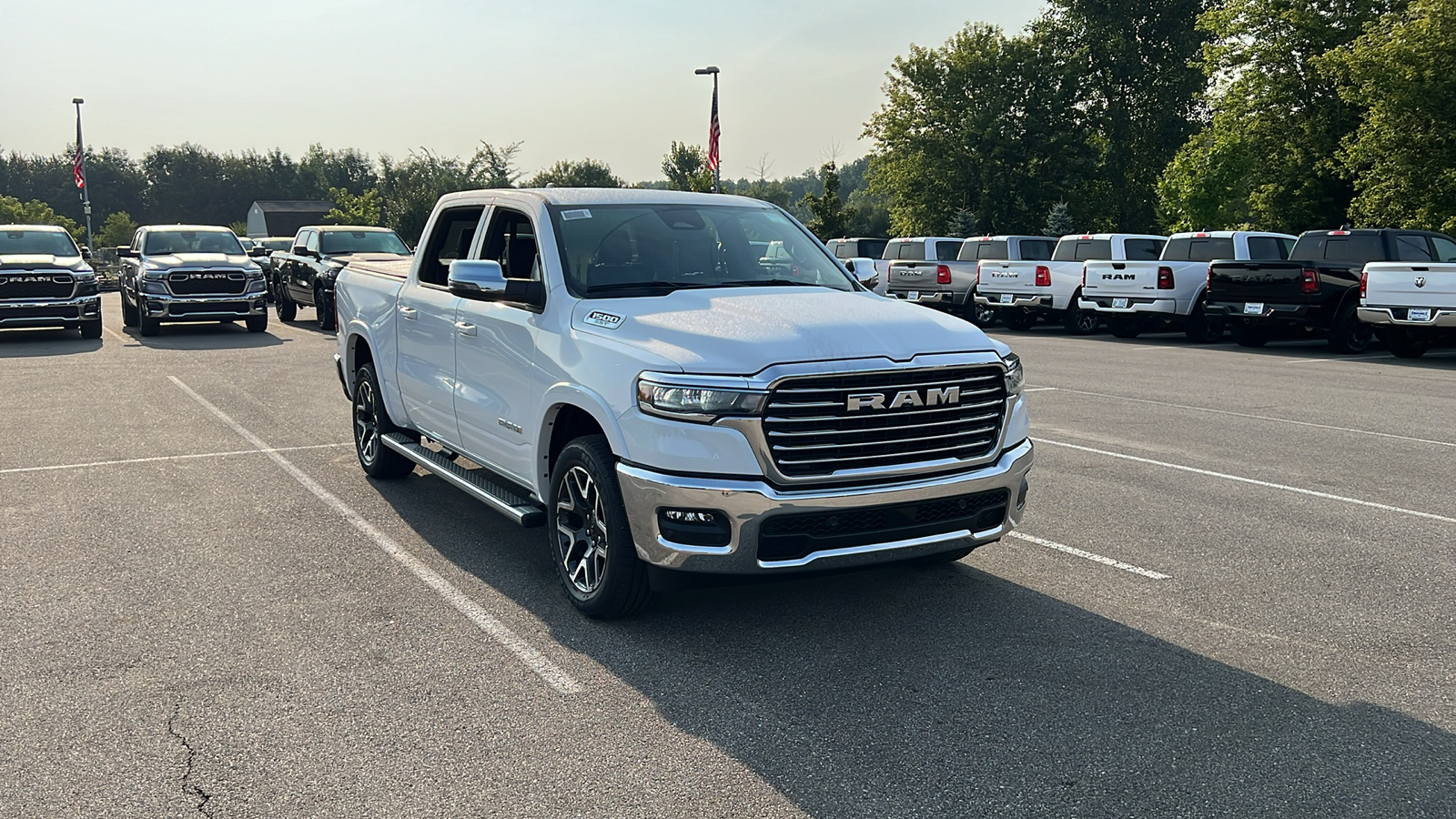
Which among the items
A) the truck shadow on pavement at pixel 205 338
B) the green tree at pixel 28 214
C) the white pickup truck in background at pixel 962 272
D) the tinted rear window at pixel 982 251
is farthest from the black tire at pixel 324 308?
the green tree at pixel 28 214

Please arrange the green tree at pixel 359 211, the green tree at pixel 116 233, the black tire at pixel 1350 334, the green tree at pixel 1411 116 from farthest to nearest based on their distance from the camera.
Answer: the green tree at pixel 116 233
the green tree at pixel 359 211
the green tree at pixel 1411 116
the black tire at pixel 1350 334

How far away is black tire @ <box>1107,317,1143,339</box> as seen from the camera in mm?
23094

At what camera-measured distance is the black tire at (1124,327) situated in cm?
2309

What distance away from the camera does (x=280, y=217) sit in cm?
12175

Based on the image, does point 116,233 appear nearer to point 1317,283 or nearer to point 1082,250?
point 1082,250

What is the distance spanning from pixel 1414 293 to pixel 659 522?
52.9ft

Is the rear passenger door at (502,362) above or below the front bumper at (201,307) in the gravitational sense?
above

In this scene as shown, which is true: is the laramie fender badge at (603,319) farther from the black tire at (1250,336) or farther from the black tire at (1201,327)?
the black tire at (1201,327)

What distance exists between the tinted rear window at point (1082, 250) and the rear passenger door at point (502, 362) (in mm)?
19272

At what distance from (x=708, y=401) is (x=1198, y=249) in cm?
1960

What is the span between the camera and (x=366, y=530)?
7.01 m

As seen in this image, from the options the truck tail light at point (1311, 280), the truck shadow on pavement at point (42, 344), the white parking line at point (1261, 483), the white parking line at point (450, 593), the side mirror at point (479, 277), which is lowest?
the truck shadow on pavement at point (42, 344)

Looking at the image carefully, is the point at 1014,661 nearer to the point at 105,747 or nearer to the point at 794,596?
the point at 794,596

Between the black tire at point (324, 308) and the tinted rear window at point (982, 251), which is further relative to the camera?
the tinted rear window at point (982, 251)
